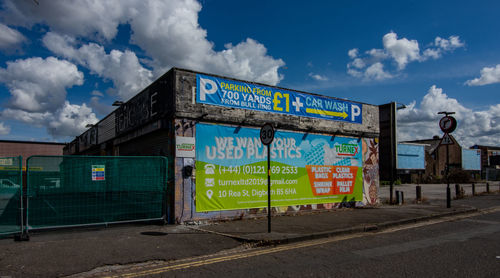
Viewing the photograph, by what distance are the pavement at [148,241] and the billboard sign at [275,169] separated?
3.32 ft

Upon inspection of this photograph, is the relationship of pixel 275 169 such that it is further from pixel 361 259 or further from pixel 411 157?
pixel 411 157

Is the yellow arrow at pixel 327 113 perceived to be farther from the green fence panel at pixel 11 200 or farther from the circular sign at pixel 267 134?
the green fence panel at pixel 11 200

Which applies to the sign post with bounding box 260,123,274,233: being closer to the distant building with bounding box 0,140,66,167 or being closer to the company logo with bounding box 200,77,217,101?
the company logo with bounding box 200,77,217,101

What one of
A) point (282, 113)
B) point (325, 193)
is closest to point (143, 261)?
point (282, 113)

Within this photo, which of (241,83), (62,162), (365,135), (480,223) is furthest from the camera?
(365,135)

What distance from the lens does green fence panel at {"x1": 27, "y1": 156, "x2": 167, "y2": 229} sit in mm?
8539

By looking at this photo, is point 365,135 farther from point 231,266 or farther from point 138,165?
point 231,266

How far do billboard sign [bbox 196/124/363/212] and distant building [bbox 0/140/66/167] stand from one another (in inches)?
1646

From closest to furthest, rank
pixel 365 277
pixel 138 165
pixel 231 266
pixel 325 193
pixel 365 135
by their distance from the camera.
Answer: pixel 365 277
pixel 231 266
pixel 138 165
pixel 325 193
pixel 365 135

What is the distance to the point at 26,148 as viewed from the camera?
45906 millimetres

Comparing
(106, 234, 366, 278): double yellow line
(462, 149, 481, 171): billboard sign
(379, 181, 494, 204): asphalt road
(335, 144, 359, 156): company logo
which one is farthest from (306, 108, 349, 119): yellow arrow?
(462, 149, 481, 171): billboard sign

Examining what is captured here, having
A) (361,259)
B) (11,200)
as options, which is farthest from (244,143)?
(11,200)

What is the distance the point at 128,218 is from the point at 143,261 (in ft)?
12.6

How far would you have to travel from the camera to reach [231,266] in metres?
5.93
